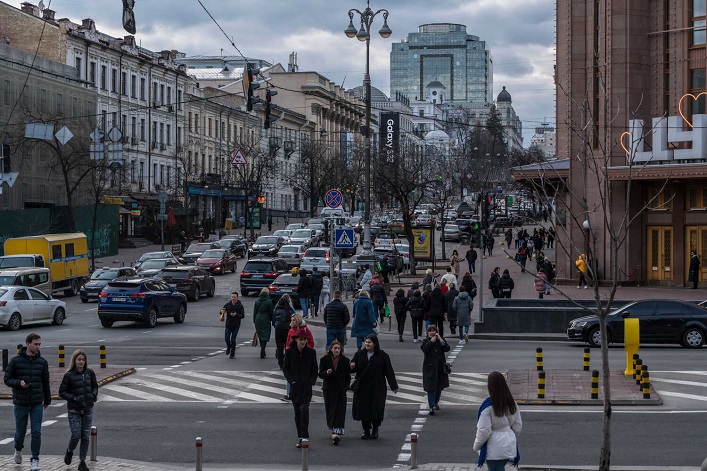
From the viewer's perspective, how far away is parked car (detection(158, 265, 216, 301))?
1753 inches

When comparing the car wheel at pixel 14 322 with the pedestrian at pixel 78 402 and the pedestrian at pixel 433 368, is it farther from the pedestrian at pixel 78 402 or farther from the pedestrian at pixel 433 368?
the pedestrian at pixel 78 402

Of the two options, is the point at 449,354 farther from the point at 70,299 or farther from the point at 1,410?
the point at 70,299

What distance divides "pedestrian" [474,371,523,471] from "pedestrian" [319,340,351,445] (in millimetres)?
5282

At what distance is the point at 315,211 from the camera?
115 meters

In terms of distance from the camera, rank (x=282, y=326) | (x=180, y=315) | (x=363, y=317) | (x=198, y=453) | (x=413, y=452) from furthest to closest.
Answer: (x=180, y=315) < (x=363, y=317) < (x=282, y=326) < (x=413, y=452) < (x=198, y=453)

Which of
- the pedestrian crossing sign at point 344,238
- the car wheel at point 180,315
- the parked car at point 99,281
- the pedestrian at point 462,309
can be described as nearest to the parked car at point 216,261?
the parked car at point 99,281

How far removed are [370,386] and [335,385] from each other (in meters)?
0.51

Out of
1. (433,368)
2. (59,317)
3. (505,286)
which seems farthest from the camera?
(505,286)

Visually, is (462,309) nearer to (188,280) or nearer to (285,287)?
(285,287)

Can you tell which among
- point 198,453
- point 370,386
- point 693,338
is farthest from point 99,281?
point 198,453

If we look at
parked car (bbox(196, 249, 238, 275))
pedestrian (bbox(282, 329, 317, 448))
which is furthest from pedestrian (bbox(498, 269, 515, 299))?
pedestrian (bbox(282, 329, 317, 448))

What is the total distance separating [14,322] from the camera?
3294 cm

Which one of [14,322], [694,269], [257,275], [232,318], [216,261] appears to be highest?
[216,261]

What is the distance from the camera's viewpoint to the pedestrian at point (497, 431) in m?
10.3
